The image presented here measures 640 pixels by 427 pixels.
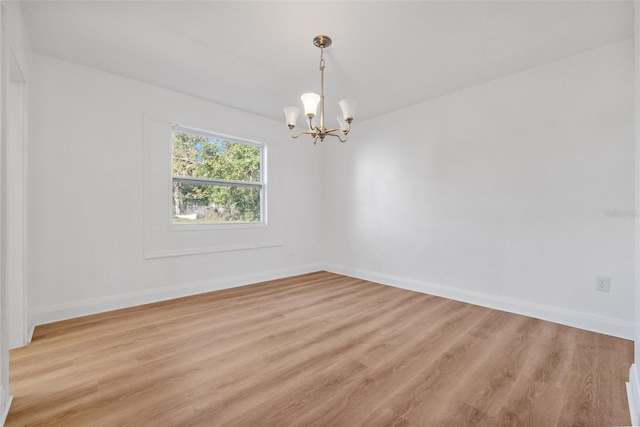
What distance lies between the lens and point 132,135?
119 inches

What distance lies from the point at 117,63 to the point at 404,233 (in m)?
3.75

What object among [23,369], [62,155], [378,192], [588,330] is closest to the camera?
[23,369]

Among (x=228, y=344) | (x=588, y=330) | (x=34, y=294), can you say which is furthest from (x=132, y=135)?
(x=588, y=330)

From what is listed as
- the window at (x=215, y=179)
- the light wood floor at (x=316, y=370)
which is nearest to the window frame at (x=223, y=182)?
the window at (x=215, y=179)

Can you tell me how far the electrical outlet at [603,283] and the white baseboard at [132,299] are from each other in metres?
3.63

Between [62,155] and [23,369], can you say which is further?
[62,155]

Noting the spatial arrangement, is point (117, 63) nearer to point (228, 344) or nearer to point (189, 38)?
point (189, 38)

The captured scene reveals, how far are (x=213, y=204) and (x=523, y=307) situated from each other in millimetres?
3748

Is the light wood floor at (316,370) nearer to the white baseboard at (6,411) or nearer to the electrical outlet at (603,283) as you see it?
the white baseboard at (6,411)

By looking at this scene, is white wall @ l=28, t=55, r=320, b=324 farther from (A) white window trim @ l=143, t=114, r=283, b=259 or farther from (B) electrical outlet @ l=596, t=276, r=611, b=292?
(B) electrical outlet @ l=596, t=276, r=611, b=292

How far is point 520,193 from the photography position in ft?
9.53

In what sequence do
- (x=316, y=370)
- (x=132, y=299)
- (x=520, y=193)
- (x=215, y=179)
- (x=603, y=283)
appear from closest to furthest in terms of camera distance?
(x=316, y=370), (x=603, y=283), (x=520, y=193), (x=132, y=299), (x=215, y=179)

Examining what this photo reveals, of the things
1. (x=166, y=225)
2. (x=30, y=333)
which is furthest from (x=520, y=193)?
(x=30, y=333)

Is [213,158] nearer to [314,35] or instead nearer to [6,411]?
[314,35]
